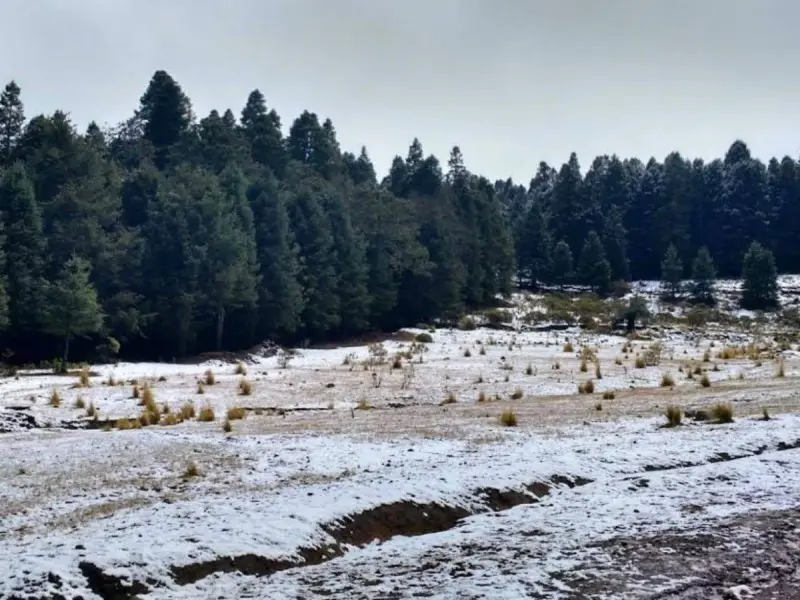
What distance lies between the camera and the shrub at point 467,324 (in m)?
54.2

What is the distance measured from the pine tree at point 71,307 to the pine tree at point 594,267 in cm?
5665

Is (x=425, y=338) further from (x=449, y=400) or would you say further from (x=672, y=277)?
(x=672, y=277)

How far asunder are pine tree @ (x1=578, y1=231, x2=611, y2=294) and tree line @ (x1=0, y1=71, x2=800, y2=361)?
167mm

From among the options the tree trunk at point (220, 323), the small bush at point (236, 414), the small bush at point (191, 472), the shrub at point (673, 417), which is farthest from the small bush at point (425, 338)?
the small bush at point (191, 472)

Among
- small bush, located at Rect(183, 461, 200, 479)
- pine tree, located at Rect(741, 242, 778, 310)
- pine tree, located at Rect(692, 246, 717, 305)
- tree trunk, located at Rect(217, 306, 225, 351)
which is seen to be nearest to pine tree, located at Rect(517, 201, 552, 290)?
pine tree, located at Rect(692, 246, 717, 305)

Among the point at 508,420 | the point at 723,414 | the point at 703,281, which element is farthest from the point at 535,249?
the point at 508,420

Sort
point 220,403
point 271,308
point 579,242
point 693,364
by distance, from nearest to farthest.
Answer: point 220,403, point 693,364, point 271,308, point 579,242

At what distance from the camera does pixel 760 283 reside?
72375 mm

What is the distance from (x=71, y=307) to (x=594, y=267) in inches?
2263

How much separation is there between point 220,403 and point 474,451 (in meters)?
8.74

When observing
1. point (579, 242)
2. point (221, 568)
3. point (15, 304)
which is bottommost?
point (221, 568)

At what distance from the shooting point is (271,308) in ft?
136

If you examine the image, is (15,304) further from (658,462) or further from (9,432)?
(658,462)

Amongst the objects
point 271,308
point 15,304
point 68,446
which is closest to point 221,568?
point 68,446
